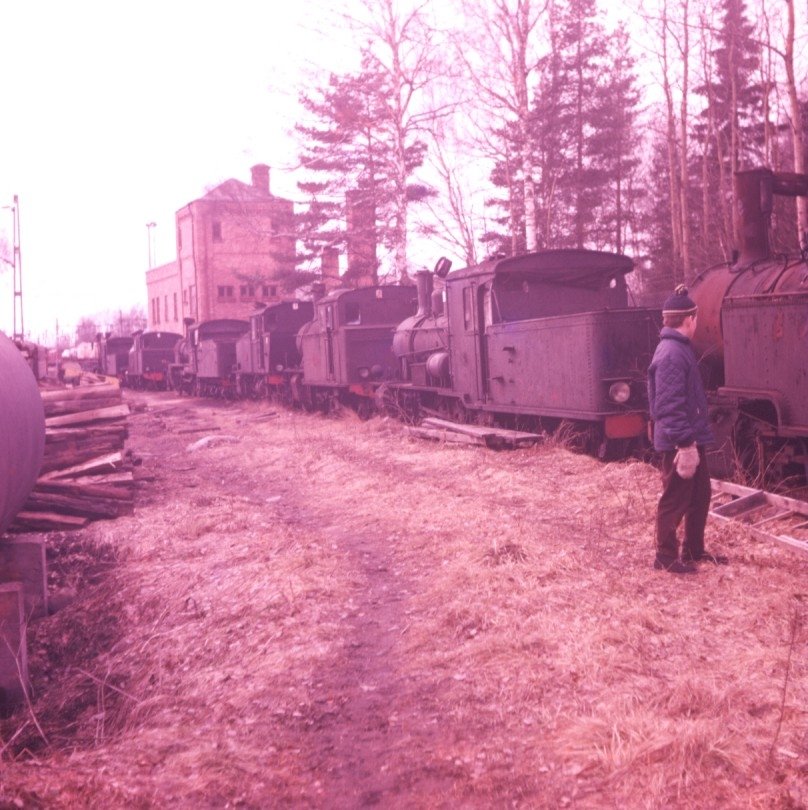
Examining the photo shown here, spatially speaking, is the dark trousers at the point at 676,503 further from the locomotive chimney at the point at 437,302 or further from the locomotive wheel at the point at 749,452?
the locomotive chimney at the point at 437,302

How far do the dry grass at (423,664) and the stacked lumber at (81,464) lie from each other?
0.78 metres

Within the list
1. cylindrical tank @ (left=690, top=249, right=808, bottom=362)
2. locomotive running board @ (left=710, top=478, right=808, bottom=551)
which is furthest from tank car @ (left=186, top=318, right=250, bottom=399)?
locomotive running board @ (left=710, top=478, right=808, bottom=551)

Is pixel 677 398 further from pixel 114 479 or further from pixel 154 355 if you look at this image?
pixel 154 355

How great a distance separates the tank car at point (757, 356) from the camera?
26.2 feet

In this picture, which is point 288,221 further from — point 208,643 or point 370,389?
point 208,643

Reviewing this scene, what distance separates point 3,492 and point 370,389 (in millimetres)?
13349

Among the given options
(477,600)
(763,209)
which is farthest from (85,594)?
(763,209)

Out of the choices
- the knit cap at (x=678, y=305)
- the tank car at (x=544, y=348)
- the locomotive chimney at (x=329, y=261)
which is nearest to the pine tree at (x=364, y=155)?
the locomotive chimney at (x=329, y=261)

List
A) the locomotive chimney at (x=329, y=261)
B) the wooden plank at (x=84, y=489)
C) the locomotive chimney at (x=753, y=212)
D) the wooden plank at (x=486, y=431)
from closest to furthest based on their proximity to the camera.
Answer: the wooden plank at (x=84, y=489) < the locomotive chimney at (x=753, y=212) < the wooden plank at (x=486, y=431) < the locomotive chimney at (x=329, y=261)

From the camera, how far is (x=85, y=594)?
24.4 ft

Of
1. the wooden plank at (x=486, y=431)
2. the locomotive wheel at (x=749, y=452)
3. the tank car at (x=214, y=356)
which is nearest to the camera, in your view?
the locomotive wheel at (x=749, y=452)

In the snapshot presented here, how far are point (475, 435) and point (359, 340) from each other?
7600mm

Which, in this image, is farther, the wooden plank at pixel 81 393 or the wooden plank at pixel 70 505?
the wooden plank at pixel 81 393

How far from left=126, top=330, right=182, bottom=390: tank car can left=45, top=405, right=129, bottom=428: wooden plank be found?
93.9 ft
